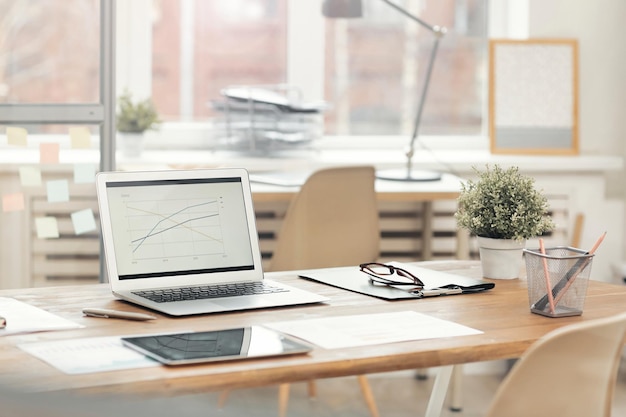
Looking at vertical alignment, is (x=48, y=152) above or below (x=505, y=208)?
above

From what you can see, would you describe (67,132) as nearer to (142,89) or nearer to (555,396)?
(142,89)

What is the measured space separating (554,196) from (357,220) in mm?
1022

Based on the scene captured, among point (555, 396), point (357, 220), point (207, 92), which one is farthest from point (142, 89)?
point (555, 396)

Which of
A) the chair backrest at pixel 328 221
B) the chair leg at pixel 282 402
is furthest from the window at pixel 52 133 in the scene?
the chair leg at pixel 282 402

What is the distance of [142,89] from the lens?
363 cm

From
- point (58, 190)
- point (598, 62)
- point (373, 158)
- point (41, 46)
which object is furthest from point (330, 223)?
point (598, 62)

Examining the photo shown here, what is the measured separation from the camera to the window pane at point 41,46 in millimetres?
2830

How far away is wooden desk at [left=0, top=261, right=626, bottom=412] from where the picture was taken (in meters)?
1.04

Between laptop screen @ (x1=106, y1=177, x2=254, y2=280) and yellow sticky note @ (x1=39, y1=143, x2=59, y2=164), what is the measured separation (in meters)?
1.35

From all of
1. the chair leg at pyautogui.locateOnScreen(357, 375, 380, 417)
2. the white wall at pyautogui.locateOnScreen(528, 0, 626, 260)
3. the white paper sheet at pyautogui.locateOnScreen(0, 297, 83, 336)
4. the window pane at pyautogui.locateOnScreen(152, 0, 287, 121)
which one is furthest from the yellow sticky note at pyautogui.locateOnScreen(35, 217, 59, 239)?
the white wall at pyautogui.locateOnScreen(528, 0, 626, 260)

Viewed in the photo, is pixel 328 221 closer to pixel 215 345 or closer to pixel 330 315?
pixel 330 315

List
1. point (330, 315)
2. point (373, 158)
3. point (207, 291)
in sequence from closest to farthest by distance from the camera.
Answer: point (330, 315) < point (207, 291) < point (373, 158)

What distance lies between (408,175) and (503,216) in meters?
1.62

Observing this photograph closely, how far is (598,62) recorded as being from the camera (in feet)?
12.0
